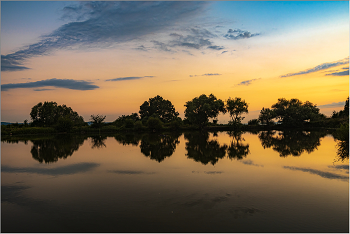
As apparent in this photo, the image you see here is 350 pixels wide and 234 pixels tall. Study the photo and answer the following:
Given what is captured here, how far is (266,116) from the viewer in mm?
60969

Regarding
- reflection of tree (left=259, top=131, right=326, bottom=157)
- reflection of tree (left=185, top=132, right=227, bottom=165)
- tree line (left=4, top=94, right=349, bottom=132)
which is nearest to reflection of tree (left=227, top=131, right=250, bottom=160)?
reflection of tree (left=185, top=132, right=227, bottom=165)

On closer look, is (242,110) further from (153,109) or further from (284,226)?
(284,226)

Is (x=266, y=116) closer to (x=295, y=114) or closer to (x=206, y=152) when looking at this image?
(x=295, y=114)

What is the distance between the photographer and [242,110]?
5872 centimetres

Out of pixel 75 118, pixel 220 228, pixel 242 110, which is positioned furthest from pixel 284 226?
pixel 75 118

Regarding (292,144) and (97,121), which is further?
(97,121)

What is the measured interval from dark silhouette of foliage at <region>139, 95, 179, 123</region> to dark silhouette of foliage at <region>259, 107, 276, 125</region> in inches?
1094

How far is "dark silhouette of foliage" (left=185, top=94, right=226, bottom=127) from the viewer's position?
5681cm

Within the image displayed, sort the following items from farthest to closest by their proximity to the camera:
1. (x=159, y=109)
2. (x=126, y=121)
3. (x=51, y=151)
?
(x=159, y=109)
(x=126, y=121)
(x=51, y=151)

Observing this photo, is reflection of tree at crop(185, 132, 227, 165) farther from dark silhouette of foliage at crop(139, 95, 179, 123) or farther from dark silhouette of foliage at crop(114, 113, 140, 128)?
dark silhouette of foliage at crop(139, 95, 179, 123)

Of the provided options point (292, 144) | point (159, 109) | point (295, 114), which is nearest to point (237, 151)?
point (292, 144)

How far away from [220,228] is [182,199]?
6.67 ft

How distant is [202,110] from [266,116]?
18.9 metres

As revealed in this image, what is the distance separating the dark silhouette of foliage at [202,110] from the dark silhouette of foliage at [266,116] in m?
12.2
